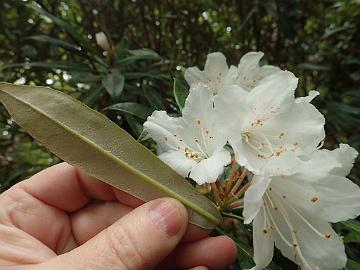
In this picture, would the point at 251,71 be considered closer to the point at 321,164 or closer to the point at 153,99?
the point at 153,99

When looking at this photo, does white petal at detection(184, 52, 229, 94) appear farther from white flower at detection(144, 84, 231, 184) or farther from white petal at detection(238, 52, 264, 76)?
white flower at detection(144, 84, 231, 184)

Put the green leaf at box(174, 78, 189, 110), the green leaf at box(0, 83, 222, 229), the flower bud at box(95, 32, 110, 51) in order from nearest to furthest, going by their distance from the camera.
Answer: the green leaf at box(0, 83, 222, 229) → the green leaf at box(174, 78, 189, 110) → the flower bud at box(95, 32, 110, 51)

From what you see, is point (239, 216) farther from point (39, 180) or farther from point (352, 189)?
point (39, 180)

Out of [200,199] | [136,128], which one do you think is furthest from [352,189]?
[136,128]

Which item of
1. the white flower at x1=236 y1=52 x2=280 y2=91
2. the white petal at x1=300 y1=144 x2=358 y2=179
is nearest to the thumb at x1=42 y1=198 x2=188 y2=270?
the white petal at x1=300 y1=144 x2=358 y2=179

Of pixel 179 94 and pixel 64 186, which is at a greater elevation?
pixel 179 94

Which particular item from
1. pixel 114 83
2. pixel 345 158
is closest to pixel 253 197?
pixel 345 158
